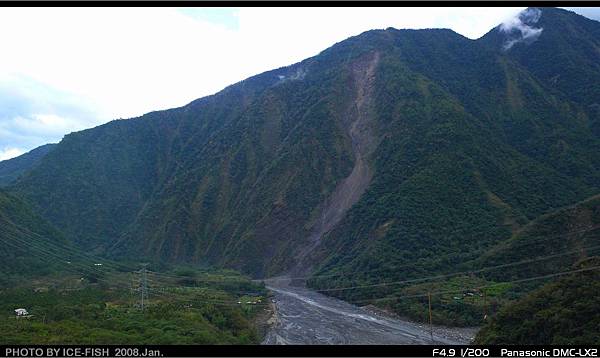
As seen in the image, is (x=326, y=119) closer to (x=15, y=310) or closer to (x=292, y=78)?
(x=292, y=78)

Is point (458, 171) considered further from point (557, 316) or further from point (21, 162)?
point (21, 162)

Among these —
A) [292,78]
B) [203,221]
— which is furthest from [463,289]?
[292,78]

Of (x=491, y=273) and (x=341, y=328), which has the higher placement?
(x=491, y=273)

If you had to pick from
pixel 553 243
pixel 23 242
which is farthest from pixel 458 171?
pixel 23 242

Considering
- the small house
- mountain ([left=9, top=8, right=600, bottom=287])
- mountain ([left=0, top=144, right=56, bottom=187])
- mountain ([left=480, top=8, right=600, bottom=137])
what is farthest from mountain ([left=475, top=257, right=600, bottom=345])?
mountain ([left=0, top=144, right=56, bottom=187])

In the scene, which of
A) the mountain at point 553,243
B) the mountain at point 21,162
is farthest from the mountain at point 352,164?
the mountain at point 21,162

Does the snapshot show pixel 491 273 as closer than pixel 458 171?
Yes

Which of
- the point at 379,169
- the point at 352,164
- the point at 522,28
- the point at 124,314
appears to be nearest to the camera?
the point at 124,314
